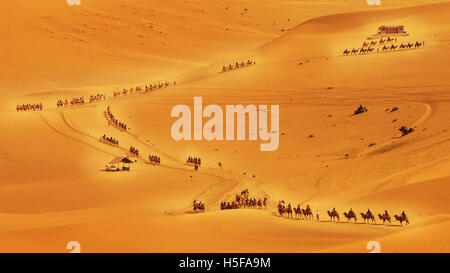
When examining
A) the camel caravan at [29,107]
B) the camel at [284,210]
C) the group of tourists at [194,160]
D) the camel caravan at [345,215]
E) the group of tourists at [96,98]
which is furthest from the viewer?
the group of tourists at [96,98]

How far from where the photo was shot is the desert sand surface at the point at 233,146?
17.2m

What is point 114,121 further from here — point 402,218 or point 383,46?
point 402,218

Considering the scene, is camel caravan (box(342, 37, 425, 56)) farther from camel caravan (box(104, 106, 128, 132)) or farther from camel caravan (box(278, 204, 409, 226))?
camel caravan (box(278, 204, 409, 226))

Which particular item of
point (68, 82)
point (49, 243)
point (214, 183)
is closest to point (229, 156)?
point (214, 183)

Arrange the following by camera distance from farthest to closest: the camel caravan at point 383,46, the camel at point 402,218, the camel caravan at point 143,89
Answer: the camel caravan at point 143,89
the camel caravan at point 383,46
the camel at point 402,218

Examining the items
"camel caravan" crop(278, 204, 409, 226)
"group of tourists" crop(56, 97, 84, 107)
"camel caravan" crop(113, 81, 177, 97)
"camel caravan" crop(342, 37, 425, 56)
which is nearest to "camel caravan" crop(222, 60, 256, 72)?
"camel caravan" crop(113, 81, 177, 97)

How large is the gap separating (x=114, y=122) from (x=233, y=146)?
8.41 m

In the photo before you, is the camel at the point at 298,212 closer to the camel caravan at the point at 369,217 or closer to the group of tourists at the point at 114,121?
the camel caravan at the point at 369,217

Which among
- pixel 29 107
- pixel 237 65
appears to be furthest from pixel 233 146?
pixel 237 65

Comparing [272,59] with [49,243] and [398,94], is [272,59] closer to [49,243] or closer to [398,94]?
[398,94]

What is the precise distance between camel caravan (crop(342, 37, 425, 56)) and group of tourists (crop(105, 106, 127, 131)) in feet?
57.3

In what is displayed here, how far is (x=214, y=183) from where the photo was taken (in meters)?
27.2
